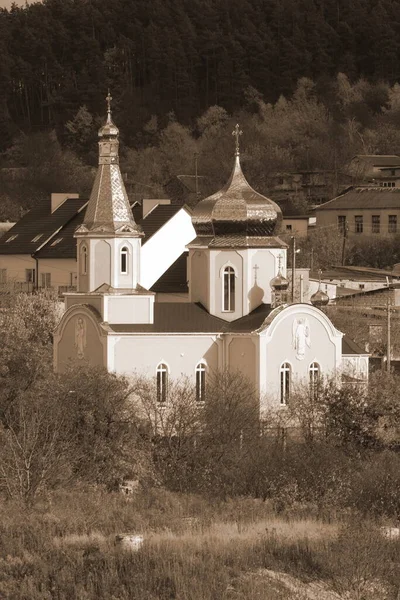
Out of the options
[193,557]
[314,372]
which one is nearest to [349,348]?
[314,372]

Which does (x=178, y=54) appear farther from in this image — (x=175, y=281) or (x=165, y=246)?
(x=175, y=281)

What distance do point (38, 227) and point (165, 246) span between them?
23.1 ft

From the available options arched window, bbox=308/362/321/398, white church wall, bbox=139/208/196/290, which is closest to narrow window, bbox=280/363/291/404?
arched window, bbox=308/362/321/398

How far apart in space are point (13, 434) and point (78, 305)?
8.28 meters

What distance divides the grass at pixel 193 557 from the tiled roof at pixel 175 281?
1653cm

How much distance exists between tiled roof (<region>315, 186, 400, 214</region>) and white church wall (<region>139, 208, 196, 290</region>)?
16652 millimetres

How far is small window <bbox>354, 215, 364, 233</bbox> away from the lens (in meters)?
64.8

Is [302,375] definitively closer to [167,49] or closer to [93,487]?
[93,487]

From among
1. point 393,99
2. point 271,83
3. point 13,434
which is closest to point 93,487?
point 13,434

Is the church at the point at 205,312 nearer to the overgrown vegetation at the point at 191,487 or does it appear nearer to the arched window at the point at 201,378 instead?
the arched window at the point at 201,378

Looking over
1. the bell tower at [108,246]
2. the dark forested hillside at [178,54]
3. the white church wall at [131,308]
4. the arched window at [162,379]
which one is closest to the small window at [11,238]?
the bell tower at [108,246]

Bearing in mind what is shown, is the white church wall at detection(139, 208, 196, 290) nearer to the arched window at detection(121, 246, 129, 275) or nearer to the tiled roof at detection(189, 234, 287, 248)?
the tiled roof at detection(189, 234, 287, 248)

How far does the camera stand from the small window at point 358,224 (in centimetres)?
6481

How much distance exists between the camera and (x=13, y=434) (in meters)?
27.6
